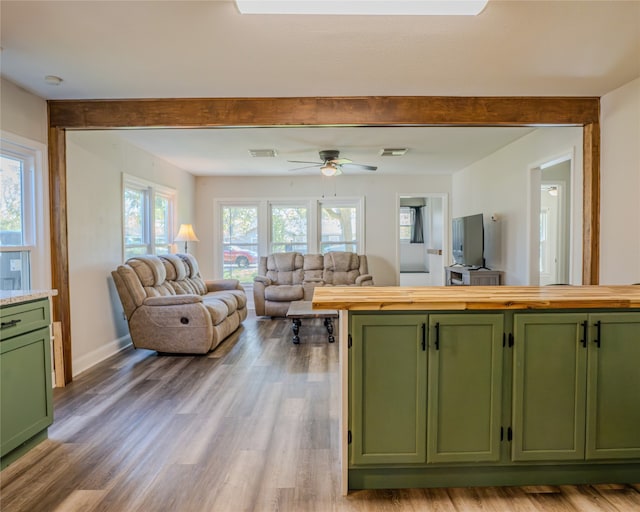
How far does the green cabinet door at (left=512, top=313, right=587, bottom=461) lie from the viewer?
1.88m

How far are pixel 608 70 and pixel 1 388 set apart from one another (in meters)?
4.38

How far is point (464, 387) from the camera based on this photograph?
1.89 metres

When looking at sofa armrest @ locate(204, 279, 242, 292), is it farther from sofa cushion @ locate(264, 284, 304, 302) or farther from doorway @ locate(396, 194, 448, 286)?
doorway @ locate(396, 194, 448, 286)

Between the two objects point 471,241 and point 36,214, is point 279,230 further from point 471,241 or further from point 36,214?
point 36,214

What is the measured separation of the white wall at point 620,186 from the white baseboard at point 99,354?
15.9 ft

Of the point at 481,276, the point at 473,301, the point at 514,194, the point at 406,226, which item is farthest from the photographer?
the point at 406,226

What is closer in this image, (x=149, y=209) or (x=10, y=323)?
(x=10, y=323)

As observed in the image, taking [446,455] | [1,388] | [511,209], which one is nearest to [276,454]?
[446,455]

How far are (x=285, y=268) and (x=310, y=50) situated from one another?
455cm

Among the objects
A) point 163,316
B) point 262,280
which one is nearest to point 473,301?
point 163,316

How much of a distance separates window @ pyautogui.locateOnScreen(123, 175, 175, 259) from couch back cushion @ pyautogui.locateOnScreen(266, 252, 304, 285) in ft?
5.69

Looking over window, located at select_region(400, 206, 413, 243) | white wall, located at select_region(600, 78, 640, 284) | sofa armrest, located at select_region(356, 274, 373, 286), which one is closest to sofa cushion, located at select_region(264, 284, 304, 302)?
sofa armrest, located at select_region(356, 274, 373, 286)

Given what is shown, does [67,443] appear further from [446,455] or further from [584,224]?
[584,224]

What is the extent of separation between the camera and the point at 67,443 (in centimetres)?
235
